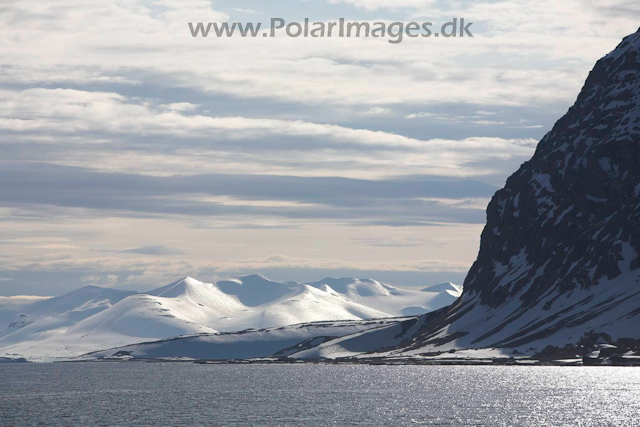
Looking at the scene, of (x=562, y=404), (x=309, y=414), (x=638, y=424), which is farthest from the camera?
(x=562, y=404)

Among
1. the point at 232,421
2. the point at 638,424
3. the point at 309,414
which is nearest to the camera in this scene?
the point at 638,424

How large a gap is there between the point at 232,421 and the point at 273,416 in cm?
1144

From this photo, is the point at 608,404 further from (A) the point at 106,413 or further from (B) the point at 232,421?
(A) the point at 106,413

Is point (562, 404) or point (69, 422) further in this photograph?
point (562, 404)

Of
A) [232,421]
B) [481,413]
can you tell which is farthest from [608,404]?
[232,421]

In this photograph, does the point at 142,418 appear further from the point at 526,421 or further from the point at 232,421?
the point at 526,421

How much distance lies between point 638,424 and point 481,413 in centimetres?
3164

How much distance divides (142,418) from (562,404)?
273 ft

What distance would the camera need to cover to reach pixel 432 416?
176500 mm

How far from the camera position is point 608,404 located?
630 ft

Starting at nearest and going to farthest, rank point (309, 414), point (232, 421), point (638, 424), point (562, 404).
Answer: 1. point (638, 424)
2. point (232, 421)
3. point (309, 414)
4. point (562, 404)

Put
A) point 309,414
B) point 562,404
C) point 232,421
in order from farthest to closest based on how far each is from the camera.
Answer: point 562,404 → point 309,414 → point 232,421

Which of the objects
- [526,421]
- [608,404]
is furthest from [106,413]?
[608,404]

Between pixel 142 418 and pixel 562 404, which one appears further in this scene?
pixel 562 404
